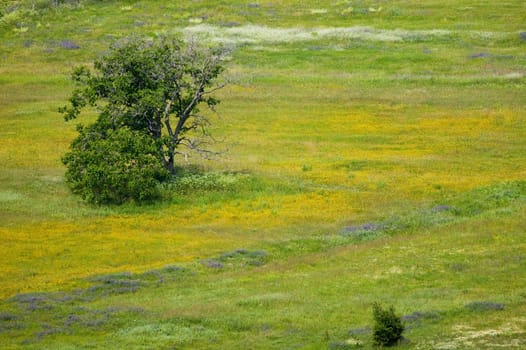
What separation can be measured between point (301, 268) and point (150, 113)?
21848mm

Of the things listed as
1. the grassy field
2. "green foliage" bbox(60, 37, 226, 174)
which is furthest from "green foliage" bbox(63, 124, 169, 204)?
"green foliage" bbox(60, 37, 226, 174)

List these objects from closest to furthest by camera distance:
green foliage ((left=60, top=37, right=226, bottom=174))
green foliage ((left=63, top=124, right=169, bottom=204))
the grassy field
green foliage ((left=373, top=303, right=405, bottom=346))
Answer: green foliage ((left=373, top=303, right=405, bottom=346)), the grassy field, green foliage ((left=63, top=124, right=169, bottom=204)), green foliage ((left=60, top=37, right=226, bottom=174))

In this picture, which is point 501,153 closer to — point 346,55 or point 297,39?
point 346,55

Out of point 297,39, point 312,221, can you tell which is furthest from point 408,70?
point 312,221

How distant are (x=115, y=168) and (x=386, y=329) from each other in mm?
30635

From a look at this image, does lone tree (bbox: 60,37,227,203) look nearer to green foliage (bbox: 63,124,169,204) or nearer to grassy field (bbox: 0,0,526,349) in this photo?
green foliage (bbox: 63,124,169,204)

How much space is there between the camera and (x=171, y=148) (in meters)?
65.8

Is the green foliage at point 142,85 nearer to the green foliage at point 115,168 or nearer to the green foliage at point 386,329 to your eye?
the green foliage at point 115,168

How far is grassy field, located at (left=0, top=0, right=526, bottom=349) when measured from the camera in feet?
127

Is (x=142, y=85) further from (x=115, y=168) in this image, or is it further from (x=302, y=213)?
(x=302, y=213)

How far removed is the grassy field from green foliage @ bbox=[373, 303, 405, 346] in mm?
885

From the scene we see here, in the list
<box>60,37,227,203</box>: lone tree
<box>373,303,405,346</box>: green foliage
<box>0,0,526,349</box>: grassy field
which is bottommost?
<box>0,0,526,349</box>: grassy field

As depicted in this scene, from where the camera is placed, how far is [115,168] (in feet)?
199

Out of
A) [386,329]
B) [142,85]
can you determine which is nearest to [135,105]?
[142,85]
